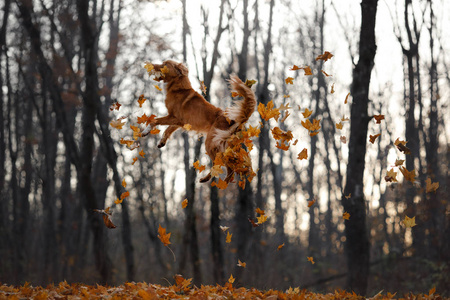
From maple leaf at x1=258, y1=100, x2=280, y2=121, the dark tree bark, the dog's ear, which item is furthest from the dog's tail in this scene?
the dark tree bark

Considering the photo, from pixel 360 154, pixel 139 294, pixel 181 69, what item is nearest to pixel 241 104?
pixel 181 69

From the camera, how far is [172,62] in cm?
751

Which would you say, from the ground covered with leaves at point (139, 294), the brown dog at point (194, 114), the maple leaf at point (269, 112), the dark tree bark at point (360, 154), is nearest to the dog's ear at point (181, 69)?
the brown dog at point (194, 114)

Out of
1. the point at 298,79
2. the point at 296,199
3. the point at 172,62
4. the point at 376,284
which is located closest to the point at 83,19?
the point at 172,62

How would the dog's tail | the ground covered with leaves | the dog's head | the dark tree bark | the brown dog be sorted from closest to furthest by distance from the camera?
the ground covered with leaves, the dog's tail, the brown dog, the dog's head, the dark tree bark

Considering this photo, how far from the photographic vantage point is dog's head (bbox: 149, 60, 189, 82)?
7.36 meters

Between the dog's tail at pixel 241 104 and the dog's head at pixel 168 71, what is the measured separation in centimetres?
103

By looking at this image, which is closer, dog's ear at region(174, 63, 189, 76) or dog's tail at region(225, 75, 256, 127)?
dog's tail at region(225, 75, 256, 127)

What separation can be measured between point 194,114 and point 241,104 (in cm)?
83

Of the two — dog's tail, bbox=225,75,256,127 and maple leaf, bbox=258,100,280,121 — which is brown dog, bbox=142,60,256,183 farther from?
maple leaf, bbox=258,100,280,121

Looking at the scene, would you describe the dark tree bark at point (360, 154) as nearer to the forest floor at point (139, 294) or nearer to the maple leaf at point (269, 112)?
the forest floor at point (139, 294)

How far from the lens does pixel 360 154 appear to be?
34.1ft

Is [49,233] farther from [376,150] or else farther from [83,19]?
[376,150]

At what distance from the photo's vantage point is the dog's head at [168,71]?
24.1 ft
